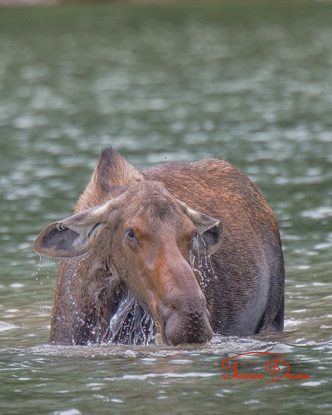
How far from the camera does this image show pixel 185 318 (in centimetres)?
1020

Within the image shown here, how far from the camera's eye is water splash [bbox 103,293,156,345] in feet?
36.9

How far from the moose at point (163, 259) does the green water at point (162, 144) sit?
0.26 metres

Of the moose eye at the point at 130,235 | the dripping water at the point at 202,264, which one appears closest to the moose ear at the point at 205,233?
the dripping water at the point at 202,264

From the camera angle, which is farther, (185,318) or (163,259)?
(163,259)

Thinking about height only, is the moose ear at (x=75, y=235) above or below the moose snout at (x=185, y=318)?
above

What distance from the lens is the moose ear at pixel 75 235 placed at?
1123 cm

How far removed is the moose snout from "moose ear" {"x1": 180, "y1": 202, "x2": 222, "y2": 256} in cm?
101

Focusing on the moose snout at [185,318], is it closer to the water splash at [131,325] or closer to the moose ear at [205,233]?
the water splash at [131,325]

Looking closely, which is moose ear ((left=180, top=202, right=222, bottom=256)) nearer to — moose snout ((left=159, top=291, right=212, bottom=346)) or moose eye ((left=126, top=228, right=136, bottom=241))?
moose eye ((left=126, top=228, right=136, bottom=241))

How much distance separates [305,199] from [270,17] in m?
37.1

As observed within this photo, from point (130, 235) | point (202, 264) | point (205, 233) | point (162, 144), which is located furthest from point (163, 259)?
point (162, 144)

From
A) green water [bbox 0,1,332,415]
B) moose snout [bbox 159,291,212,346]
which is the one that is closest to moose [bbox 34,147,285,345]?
moose snout [bbox 159,291,212,346]

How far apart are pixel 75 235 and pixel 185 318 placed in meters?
1.47

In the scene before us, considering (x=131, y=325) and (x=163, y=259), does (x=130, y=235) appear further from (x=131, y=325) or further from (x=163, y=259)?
(x=131, y=325)
